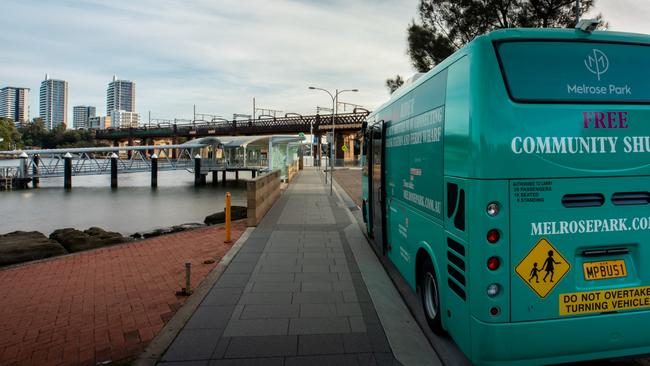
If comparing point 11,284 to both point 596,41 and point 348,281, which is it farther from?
point 596,41

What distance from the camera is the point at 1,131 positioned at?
86.8 m

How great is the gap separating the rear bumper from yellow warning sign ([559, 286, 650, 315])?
0.06m

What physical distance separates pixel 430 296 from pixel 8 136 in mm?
110117

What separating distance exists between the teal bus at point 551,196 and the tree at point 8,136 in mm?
105497

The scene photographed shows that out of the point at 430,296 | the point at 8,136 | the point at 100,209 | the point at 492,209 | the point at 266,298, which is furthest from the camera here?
the point at 8,136

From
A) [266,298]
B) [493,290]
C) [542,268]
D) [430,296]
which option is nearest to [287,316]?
[266,298]

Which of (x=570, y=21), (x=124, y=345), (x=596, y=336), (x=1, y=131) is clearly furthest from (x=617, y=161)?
(x=1, y=131)

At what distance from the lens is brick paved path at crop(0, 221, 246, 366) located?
13.8 feet

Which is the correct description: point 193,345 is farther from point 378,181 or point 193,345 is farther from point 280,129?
point 280,129

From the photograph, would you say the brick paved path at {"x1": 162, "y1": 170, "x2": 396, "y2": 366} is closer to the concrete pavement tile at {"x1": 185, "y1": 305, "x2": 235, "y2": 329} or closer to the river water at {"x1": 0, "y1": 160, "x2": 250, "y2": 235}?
the concrete pavement tile at {"x1": 185, "y1": 305, "x2": 235, "y2": 329}

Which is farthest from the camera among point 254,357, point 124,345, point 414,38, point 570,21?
point 414,38

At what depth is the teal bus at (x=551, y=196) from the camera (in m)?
3.10

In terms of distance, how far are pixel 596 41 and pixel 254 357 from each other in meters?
4.08

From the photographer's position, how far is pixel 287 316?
4.96 m
